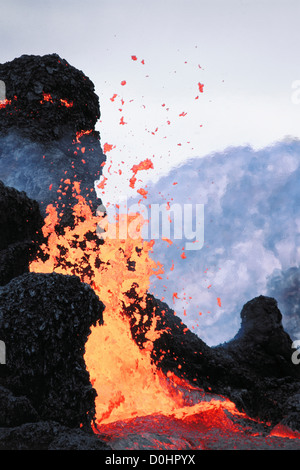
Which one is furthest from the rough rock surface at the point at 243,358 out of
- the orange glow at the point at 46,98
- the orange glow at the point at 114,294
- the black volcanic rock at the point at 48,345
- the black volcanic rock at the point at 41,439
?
the orange glow at the point at 46,98

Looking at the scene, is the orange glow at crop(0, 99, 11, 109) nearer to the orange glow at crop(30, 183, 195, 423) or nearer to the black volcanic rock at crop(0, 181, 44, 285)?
the orange glow at crop(30, 183, 195, 423)

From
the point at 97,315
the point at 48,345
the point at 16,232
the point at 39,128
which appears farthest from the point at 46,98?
the point at 48,345

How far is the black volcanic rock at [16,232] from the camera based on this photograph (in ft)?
27.6

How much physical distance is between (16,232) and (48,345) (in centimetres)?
357

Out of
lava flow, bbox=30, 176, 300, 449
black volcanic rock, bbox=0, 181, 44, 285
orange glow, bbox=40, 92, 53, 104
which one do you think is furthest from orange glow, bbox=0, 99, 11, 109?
black volcanic rock, bbox=0, 181, 44, 285

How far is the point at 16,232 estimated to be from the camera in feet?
29.3

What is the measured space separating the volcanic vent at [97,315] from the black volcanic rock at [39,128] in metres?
0.03

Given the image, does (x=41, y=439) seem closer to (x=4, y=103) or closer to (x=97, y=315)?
(x=97, y=315)

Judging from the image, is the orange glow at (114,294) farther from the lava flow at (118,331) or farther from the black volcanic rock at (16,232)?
the black volcanic rock at (16,232)

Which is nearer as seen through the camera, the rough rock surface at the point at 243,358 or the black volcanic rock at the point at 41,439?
the black volcanic rock at the point at 41,439

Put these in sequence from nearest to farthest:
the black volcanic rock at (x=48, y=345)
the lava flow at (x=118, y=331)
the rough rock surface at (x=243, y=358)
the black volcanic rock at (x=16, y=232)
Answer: the black volcanic rock at (x=48, y=345), the black volcanic rock at (x=16, y=232), the lava flow at (x=118, y=331), the rough rock surface at (x=243, y=358)

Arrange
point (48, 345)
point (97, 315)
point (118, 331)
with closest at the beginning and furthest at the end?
point (48, 345) → point (97, 315) → point (118, 331)

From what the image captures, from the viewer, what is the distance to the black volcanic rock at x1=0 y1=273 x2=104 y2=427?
19.6 feet
